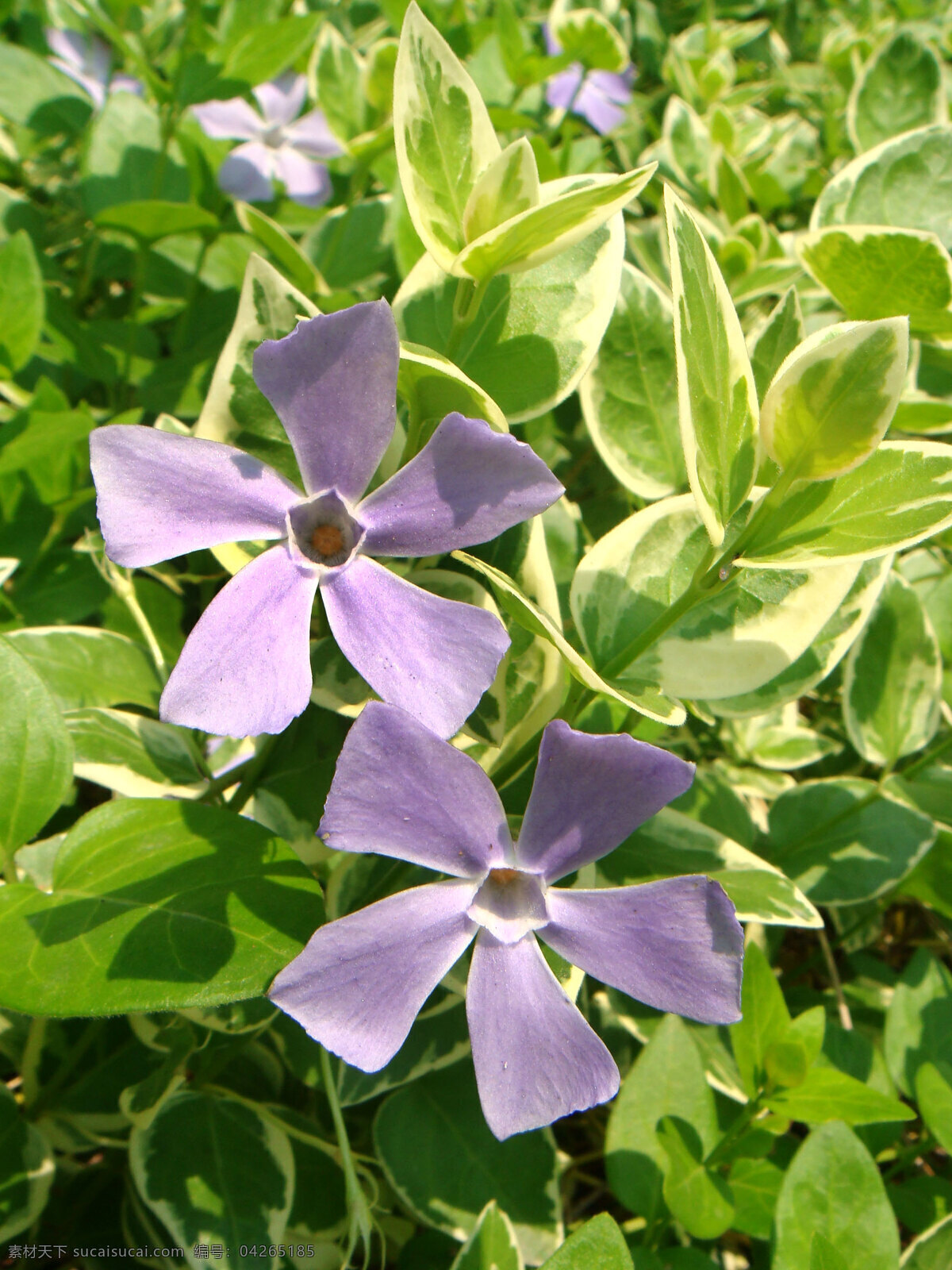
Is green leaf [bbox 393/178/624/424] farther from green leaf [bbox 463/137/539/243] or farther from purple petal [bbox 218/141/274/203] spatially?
purple petal [bbox 218/141/274/203]

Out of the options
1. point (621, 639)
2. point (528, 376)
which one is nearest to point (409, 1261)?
point (621, 639)

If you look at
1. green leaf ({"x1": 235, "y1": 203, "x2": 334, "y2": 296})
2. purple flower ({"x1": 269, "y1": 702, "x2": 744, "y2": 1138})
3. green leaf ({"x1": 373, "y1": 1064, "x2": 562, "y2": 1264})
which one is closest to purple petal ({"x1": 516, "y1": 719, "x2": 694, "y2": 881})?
purple flower ({"x1": 269, "y1": 702, "x2": 744, "y2": 1138})

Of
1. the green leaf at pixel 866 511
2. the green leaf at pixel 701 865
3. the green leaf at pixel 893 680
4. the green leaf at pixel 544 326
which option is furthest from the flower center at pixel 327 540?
the green leaf at pixel 893 680

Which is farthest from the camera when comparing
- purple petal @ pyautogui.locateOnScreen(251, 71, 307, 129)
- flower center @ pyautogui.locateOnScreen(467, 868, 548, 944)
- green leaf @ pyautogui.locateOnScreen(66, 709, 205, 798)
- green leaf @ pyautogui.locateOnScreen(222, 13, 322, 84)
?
purple petal @ pyautogui.locateOnScreen(251, 71, 307, 129)

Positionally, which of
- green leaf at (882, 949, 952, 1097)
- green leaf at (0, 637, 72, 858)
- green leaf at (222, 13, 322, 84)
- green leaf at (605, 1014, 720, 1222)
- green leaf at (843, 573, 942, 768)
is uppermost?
green leaf at (222, 13, 322, 84)

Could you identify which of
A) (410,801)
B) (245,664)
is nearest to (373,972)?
(410,801)

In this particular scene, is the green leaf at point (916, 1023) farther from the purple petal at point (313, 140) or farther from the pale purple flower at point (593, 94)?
the pale purple flower at point (593, 94)

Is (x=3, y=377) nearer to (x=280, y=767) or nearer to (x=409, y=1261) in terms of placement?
(x=280, y=767)
